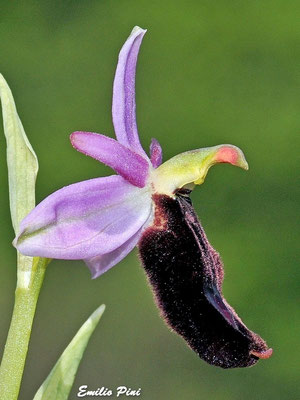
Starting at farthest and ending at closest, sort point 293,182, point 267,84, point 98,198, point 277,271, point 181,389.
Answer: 1. point 267,84
2. point 293,182
3. point 277,271
4. point 181,389
5. point 98,198

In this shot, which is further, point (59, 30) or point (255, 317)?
point (59, 30)

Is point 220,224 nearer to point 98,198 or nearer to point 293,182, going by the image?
point 293,182

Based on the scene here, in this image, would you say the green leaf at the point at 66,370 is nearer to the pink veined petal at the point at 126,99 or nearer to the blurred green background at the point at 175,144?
Result: the pink veined petal at the point at 126,99

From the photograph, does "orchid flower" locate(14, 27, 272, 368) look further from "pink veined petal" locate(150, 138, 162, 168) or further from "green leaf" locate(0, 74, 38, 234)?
"green leaf" locate(0, 74, 38, 234)

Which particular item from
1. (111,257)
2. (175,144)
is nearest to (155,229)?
(111,257)

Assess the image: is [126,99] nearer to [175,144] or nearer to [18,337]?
[18,337]

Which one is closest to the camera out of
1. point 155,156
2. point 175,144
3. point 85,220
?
point 85,220

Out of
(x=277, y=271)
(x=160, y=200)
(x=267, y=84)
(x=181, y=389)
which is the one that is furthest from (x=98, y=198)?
(x=267, y=84)
